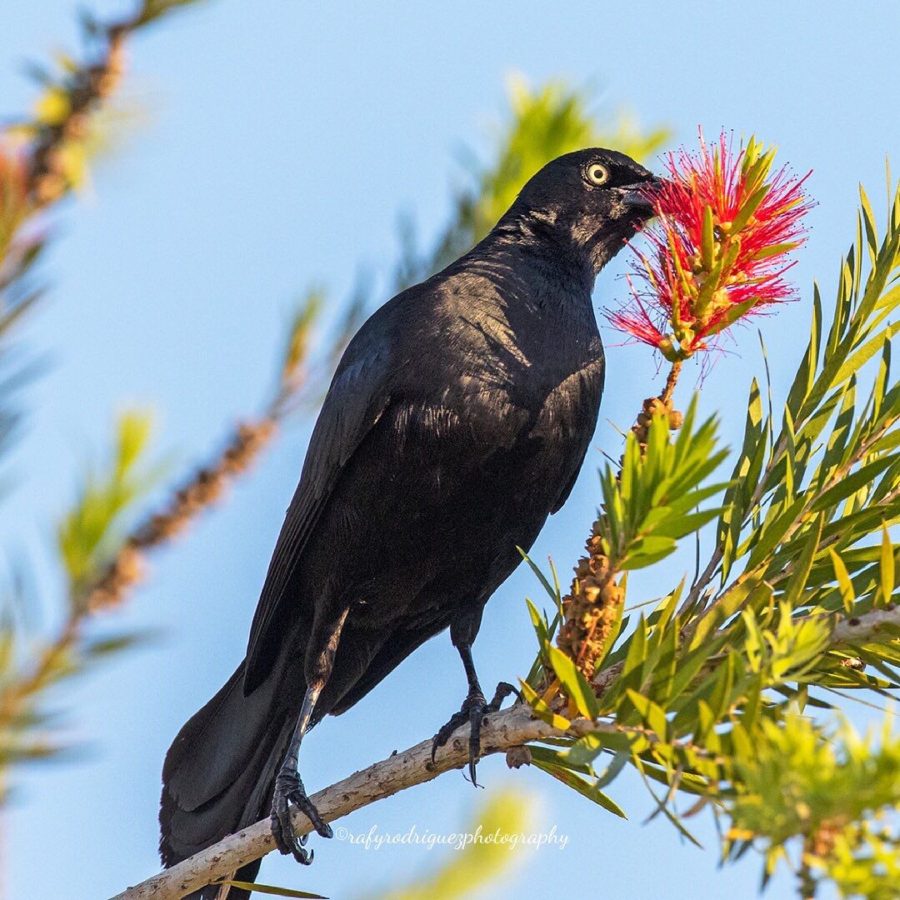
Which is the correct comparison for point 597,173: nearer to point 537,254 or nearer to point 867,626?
point 537,254

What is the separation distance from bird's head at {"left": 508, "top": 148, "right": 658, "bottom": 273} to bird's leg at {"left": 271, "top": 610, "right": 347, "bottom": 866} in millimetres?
1599

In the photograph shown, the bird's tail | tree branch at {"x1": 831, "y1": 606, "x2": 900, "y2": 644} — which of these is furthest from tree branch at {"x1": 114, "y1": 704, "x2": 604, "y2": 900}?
the bird's tail

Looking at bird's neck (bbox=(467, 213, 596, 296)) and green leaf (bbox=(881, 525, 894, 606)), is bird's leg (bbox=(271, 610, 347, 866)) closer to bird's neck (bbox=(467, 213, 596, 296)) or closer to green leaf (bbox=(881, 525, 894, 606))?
bird's neck (bbox=(467, 213, 596, 296))

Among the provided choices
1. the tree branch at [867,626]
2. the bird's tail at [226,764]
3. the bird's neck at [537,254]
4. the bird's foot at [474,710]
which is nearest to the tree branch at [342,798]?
the bird's foot at [474,710]

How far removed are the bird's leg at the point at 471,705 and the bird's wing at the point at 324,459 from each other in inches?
26.4

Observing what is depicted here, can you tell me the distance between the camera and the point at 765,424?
2.35 m

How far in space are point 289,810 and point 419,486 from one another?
3.88 feet

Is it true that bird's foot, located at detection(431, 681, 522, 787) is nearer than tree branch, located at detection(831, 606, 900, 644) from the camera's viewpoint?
No

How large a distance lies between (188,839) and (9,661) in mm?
3300

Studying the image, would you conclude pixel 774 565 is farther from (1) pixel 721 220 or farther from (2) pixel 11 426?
(2) pixel 11 426

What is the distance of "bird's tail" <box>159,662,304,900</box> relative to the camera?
450cm

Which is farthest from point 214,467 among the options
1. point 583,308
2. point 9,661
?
point 583,308

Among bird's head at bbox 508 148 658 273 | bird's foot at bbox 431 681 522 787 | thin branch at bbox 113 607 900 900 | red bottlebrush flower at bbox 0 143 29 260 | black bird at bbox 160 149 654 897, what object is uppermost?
bird's head at bbox 508 148 658 273

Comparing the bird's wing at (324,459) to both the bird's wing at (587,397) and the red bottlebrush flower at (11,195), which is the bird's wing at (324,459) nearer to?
the bird's wing at (587,397)
